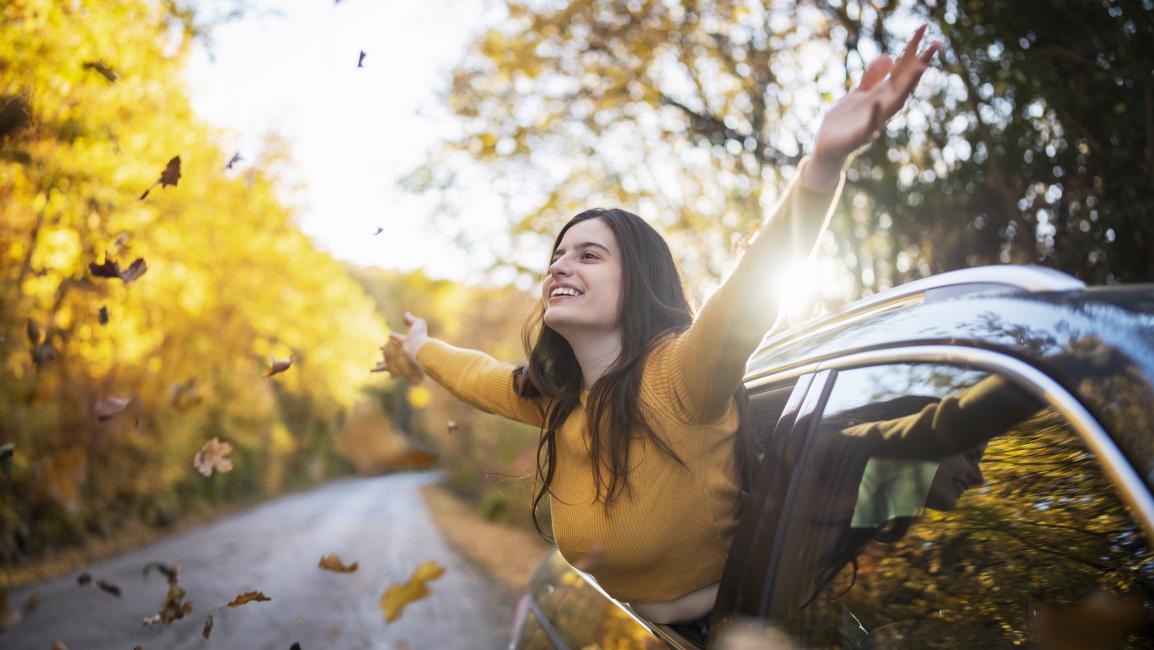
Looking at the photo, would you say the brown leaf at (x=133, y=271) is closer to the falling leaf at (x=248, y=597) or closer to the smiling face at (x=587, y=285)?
the falling leaf at (x=248, y=597)

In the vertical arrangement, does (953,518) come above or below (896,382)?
below

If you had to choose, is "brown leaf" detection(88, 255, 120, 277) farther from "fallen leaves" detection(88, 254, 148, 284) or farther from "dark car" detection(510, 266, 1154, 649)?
"dark car" detection(510, 266, 1154, 649)

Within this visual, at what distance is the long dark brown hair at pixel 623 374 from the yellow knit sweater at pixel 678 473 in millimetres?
29

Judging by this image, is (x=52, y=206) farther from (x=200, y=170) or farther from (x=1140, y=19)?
(x=1140, y=19)

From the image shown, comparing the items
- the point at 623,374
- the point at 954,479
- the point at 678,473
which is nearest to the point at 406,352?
the point at 623,374

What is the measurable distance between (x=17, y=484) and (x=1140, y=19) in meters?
12.2

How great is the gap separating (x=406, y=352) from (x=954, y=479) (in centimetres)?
196

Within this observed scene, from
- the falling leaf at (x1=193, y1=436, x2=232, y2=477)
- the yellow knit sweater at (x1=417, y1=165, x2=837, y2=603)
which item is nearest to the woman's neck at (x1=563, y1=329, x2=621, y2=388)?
the yellow knit sweater at (x1=417, y1=165, x2=837, y2=603)

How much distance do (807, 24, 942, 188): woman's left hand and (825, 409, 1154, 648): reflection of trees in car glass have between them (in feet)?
1.65

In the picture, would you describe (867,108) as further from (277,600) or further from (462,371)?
(277,600)

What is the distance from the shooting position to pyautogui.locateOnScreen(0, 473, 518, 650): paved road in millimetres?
6777

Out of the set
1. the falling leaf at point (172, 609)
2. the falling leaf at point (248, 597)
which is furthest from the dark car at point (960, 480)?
the falling leaf at point (172, 609)

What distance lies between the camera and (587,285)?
2178 mm

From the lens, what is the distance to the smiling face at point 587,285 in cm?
215
